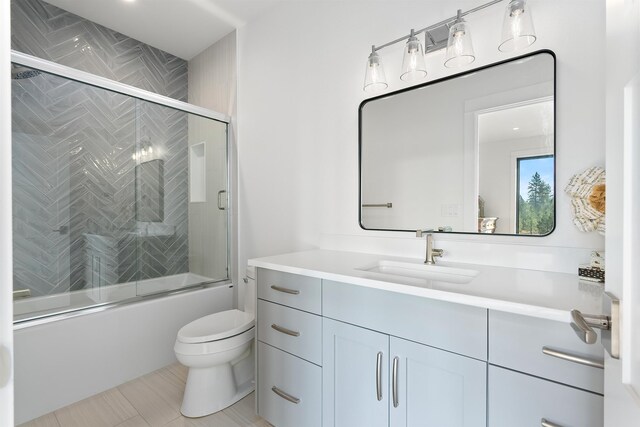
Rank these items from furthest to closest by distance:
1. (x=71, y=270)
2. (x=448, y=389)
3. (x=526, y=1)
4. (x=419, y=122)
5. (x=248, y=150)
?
(x=248, y=150)
(x=71, y=270)
(x=419, y=122)
(x=526, y=1)
(x=448, y=389)

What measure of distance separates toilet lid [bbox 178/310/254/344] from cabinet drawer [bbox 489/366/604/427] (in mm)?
1284

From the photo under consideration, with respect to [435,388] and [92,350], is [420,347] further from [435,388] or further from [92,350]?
[92,350]

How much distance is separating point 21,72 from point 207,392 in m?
2.11

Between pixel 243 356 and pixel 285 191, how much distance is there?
113cm

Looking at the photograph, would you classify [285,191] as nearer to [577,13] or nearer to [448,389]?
[448,389]

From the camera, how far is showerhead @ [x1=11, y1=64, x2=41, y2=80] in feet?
5.53

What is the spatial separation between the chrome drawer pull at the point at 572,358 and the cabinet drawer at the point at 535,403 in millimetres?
77

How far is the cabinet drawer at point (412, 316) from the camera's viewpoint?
3.00 feet

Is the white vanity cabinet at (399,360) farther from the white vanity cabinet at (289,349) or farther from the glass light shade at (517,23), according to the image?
the glass light shade at (517,23)

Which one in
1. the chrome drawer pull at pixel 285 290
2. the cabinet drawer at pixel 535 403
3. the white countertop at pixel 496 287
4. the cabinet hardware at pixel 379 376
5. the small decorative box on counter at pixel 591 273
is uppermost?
the small decorative box on counter at pixel 591 273

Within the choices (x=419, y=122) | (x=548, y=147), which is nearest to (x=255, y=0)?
(x=419, y=122)

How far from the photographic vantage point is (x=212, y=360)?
1.61 metres

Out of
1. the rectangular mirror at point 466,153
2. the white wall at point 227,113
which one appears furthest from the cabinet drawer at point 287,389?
the white wall at point 227,113

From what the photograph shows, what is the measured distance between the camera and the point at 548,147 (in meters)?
1.21
